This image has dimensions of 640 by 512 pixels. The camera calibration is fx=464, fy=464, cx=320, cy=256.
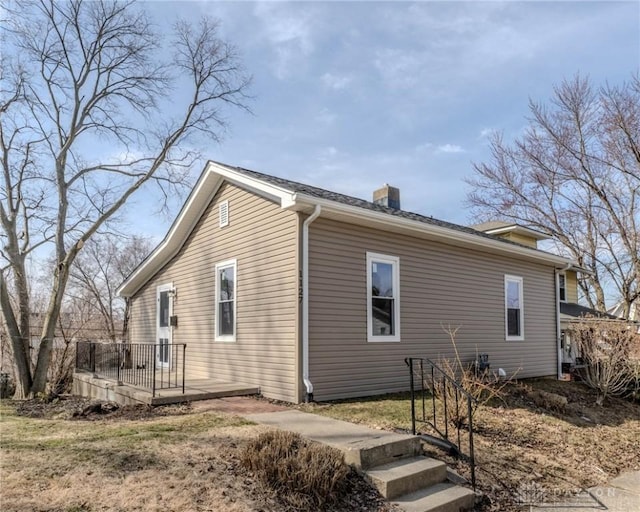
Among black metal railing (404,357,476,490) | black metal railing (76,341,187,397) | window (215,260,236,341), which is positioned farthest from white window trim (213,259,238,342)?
black metal railing (404,357,476,490)

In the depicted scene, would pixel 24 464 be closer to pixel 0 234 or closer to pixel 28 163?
pixel 0 234

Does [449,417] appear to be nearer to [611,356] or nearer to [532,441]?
[532,441]

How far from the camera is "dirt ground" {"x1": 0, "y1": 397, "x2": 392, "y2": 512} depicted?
11.1 ft

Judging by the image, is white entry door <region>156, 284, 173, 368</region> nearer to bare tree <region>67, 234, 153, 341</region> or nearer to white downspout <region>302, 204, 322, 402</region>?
white downspout <region>302, 204, 322, 402</region>

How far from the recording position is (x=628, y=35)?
38.4 feet

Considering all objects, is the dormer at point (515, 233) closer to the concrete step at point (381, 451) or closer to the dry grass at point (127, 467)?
the concrete step at point (381, 451)

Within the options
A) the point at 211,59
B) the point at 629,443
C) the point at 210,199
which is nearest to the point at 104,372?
the point at 210,199

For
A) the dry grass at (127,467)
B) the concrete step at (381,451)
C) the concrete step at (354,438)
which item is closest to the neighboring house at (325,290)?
the concrete step at (354,438)

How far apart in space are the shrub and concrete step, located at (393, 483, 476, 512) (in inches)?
22.9

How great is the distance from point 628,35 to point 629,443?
10040mm

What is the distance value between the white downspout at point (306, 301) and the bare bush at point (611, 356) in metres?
6.78

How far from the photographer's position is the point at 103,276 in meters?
23.7

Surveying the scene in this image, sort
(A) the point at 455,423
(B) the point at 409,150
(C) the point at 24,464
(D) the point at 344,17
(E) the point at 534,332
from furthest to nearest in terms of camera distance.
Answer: (B) the point at 409,150
(E) the point at 534,332
(D) the point at 344,17
(A) the point at 455,423
(C) the point at 24,464

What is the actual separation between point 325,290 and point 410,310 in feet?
7.15
